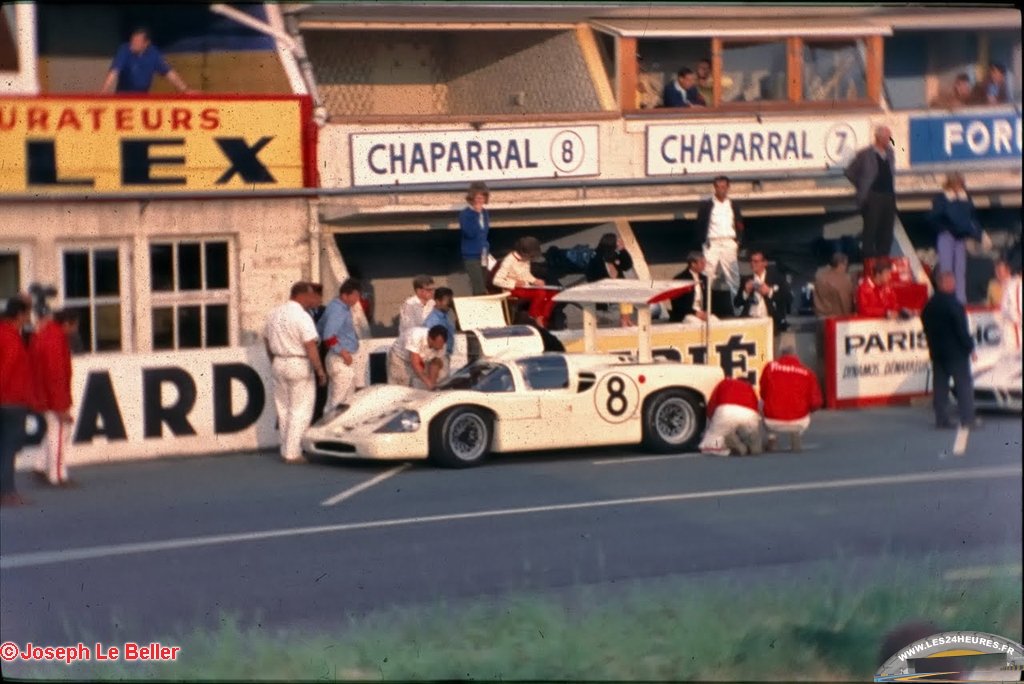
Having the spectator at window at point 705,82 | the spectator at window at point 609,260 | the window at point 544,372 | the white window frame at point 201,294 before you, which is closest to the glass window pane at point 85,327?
the white window frame at point 201,294

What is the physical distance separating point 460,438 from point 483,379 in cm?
26

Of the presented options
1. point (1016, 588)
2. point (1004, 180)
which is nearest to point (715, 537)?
point (1016, 588)

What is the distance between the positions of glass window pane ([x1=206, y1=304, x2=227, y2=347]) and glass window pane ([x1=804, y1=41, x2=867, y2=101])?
6.27 ft

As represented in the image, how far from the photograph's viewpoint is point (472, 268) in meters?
4.16

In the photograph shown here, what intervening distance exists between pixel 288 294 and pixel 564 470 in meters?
0.98

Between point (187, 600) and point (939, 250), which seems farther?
point (939, 250)

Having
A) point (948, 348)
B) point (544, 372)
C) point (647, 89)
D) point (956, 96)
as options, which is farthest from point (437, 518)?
point (956, 96)

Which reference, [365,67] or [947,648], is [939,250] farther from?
[365,67]

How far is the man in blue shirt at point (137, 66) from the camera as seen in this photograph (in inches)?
146

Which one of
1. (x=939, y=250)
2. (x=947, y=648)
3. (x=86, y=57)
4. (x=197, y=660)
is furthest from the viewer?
(x=939, y=250)

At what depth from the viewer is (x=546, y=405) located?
4.32 meters

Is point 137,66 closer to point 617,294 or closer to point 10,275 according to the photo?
point 10,275

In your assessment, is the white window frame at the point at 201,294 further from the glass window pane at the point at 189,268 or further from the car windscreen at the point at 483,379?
the car windscreen at the point at 483,379

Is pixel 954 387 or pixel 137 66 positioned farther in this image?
pixel 954 387
